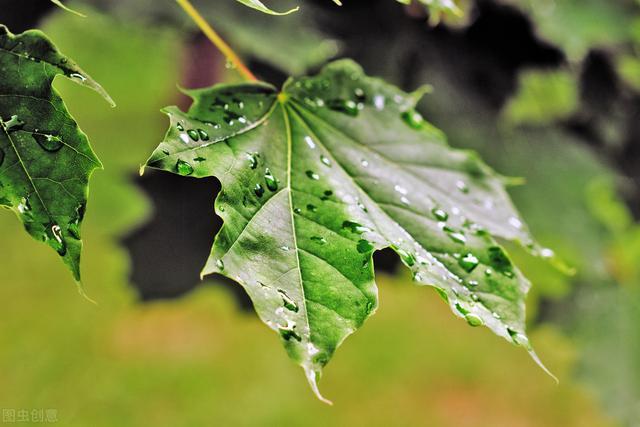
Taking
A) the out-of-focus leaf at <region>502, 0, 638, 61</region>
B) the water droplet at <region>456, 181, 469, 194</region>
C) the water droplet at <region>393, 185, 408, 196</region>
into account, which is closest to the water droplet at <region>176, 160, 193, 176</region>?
the water droplet at <region>393, 185, 408, 196</region>

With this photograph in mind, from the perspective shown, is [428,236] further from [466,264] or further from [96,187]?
[96,187]

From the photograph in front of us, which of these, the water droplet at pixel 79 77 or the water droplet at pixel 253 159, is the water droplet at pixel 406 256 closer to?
the water droplet at pixel 253 159

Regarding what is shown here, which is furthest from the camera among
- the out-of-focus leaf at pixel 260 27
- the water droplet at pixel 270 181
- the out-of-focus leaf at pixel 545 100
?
the out-of-focus leaf at pixel 545 100

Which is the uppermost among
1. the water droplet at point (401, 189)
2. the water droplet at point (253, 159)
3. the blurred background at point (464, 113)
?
the water droplet at point (253, 159)

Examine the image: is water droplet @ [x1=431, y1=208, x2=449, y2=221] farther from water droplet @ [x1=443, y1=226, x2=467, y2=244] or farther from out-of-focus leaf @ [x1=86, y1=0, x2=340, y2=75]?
out-of-focus leaf @ [x1=86, y1=0, x2=340, y2=75]

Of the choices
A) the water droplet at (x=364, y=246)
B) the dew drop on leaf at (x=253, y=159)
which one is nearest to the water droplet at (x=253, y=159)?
the dew drop on leaf at (x=253, y=159)

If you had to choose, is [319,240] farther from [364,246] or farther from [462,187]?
[462,187]

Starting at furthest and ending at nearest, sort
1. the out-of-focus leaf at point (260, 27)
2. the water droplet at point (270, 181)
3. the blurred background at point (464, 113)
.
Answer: the blurred background at point (464, 113) → the out-of-focus leaf at point (260, 27) → the water droplet at point (270, 181)
